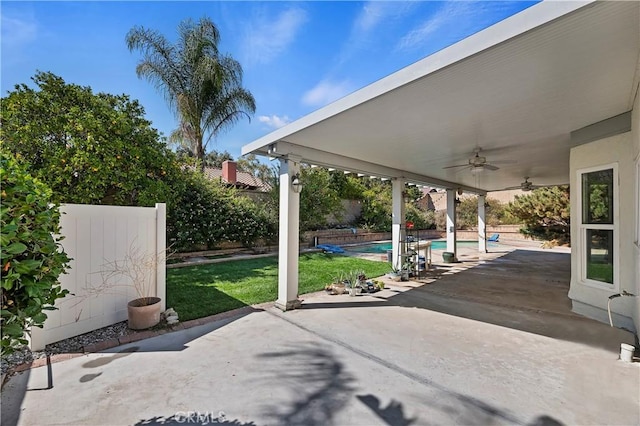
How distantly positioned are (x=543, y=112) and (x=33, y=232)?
6397 millimetres

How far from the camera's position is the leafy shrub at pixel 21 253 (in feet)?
5.86

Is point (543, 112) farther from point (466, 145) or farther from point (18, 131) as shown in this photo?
point (18, 131)

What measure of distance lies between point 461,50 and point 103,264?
576 centimetres

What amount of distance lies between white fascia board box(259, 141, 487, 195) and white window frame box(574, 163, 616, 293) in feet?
14.6

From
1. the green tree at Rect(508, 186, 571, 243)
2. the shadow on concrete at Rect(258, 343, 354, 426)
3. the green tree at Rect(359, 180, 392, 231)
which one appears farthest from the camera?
the green tree at Rect(359, 180, 392, 231)

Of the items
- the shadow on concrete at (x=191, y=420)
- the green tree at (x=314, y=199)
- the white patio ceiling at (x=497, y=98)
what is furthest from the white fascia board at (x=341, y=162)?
the green tree at (x=314, y=199)

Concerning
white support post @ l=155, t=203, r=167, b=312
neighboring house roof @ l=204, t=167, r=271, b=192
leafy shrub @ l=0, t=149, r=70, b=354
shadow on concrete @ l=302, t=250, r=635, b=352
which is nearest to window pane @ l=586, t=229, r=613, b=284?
shadow on concrete @ l=302, t=250, r=635, b=352

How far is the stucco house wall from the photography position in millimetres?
4645

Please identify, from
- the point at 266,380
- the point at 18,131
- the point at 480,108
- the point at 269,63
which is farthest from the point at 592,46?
the point at 18,131

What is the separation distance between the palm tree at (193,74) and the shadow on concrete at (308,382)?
1284cm

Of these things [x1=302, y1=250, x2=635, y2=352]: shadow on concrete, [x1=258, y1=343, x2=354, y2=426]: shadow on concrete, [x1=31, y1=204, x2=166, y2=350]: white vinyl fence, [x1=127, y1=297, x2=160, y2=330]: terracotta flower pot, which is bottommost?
[x1=302, y1=250, x2=635, y2=352]: shadow on concrete

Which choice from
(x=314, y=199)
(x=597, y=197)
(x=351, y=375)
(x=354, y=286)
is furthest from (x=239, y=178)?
(x=351, y=375)

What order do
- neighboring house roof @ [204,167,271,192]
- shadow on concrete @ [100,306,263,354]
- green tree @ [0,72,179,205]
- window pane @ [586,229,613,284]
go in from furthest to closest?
neighboring house roof @ [204,167,271,192] < green tree @ [0,72,179,205] < window pane @ [586,229,613,284] < shadow on concrete @ [100,306,263,354]

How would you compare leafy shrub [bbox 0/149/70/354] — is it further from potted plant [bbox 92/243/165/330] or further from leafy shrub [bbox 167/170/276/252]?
leafy shrub [bbox 167/170/276/252]
